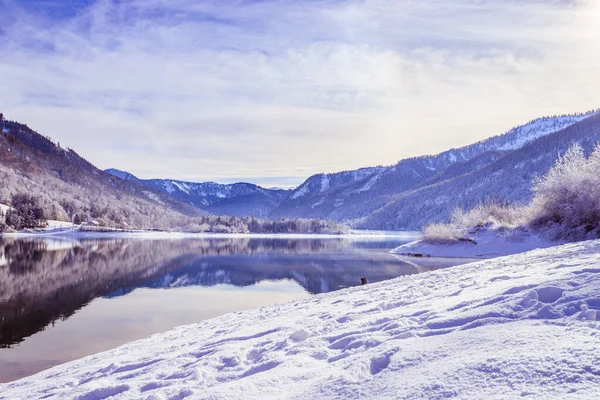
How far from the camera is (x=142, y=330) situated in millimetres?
19750

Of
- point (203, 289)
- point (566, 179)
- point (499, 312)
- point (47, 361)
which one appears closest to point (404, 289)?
point (499, 312)

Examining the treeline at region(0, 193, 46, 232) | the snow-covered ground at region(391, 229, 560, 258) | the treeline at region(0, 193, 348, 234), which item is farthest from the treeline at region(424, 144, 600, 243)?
the treeline at region(0, 193, 348, 234)

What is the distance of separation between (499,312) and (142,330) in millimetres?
17021

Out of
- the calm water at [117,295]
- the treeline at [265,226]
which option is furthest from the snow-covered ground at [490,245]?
the treeline at [265,226]

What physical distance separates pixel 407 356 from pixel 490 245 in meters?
50.8

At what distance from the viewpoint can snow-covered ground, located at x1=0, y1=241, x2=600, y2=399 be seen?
176 inches

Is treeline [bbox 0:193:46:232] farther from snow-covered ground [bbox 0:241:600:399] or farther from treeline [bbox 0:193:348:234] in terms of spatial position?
snow-covered ground [bbox 0:241:600:399]

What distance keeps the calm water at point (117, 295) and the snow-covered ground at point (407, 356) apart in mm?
7556

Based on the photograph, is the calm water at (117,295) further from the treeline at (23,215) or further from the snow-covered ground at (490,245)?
the treeline at (23,215)

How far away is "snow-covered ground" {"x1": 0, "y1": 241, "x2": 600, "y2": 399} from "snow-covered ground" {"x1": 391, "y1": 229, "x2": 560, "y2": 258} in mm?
40483

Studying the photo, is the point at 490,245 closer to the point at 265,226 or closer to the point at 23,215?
the point at 23,215

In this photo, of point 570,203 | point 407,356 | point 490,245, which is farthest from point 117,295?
point 490,245

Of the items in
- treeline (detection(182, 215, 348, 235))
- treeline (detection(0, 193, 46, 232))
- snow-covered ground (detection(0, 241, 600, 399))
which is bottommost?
treeline (detection(182, 215, 348, 235))

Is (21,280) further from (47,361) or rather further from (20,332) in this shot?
A: (47,361)
